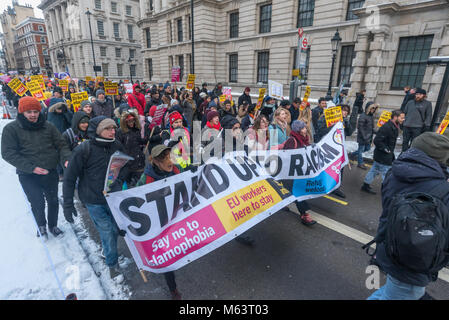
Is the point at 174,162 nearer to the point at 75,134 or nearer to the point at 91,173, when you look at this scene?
the point at 91,173

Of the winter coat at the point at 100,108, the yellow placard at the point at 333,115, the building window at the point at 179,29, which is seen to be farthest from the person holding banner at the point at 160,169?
the building window at the point at 179,29

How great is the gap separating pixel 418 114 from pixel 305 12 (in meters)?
14.7

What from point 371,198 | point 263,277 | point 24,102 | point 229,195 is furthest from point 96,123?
point 371,198

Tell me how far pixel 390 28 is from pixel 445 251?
1457cm

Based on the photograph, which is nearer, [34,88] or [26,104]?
[26,104]

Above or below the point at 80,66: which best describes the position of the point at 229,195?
below

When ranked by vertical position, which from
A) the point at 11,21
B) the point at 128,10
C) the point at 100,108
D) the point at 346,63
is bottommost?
the point at 100,108

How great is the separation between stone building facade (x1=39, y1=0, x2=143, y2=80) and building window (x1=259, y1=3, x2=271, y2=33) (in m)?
35.1

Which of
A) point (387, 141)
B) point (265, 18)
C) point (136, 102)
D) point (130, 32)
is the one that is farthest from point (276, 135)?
point (130, 32)

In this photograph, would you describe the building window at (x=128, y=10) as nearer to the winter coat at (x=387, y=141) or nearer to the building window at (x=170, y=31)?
the building window at (x=170, y=31)

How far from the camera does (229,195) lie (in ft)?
10.5

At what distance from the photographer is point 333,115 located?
5867 mm

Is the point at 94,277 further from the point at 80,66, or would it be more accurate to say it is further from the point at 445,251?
the point at 80,66

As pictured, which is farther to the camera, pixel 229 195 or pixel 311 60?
pixel 311 60
